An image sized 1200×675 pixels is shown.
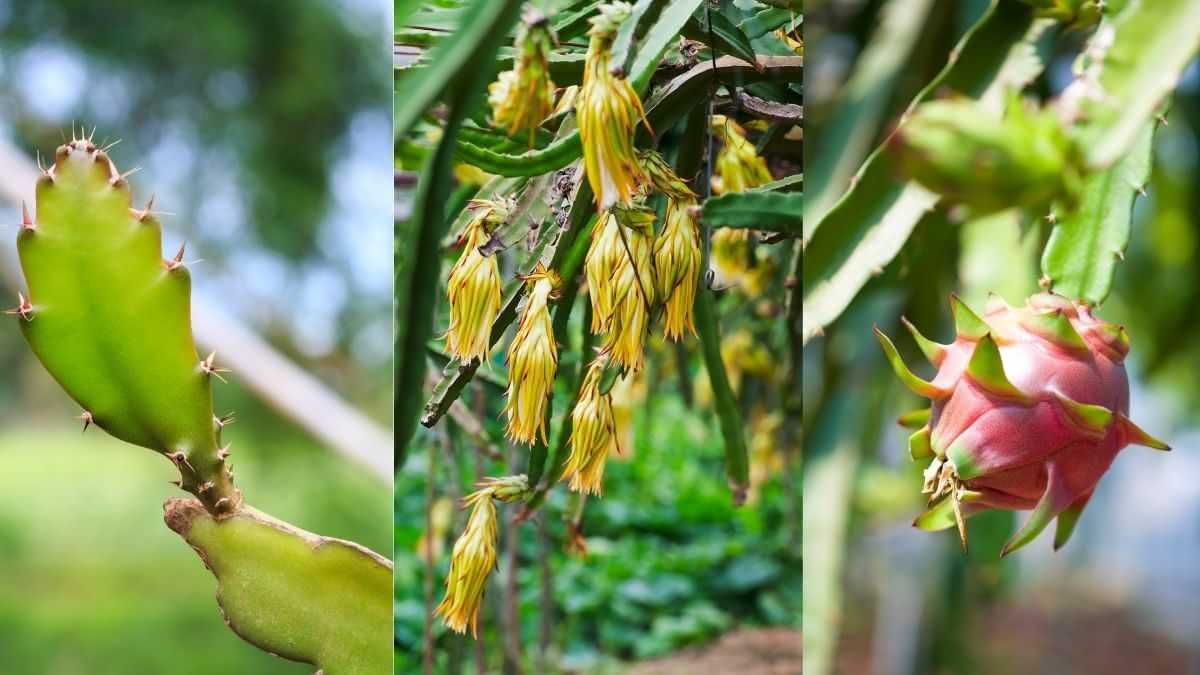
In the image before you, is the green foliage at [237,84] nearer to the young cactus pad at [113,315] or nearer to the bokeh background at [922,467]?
the bokeh background at [922,467]

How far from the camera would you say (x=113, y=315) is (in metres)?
0.74

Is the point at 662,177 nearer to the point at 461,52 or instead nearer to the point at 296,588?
the point at 461,52

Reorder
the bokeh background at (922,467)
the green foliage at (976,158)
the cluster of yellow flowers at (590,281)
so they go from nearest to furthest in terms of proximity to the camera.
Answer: the green foliage at (976,158) → the cluster of yellow flowers at (590,281) → the bokeh background at (922,467)

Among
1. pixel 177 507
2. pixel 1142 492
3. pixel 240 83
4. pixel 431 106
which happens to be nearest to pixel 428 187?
pixel 431 106

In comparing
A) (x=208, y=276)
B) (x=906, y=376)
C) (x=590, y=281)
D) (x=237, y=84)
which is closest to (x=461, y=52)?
(x=590, y=281)

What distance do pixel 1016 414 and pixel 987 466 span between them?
0.03 metres

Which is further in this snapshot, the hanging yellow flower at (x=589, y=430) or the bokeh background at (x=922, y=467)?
the bokeh background at (x=922, y=467)

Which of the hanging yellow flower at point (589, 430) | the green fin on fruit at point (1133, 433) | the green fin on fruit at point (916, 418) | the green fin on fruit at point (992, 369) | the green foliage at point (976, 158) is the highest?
the green foliage at point (976, 158)

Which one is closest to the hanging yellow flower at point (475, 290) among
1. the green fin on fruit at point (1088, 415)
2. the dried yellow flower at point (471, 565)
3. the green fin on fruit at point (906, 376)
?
the dried yellow flower at point (471, 565)

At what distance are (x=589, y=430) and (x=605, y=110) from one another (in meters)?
0.23

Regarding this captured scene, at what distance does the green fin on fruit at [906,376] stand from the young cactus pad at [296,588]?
36 cm

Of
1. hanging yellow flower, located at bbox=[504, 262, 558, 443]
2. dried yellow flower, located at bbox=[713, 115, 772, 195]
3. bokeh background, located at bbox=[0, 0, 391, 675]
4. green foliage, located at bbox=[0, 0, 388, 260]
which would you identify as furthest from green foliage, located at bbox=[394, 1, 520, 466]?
green foliage, located at bbox=[0, 0, 388, 260]

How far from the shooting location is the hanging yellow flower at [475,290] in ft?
2.51

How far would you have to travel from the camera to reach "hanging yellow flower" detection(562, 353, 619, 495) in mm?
816
